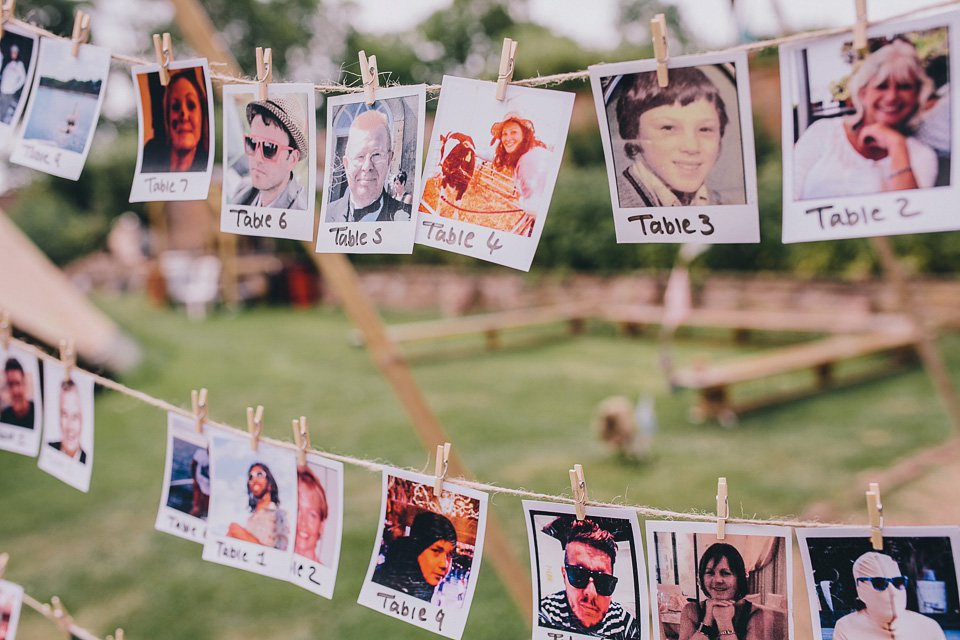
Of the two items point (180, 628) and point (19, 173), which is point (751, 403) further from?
point (19, 173)

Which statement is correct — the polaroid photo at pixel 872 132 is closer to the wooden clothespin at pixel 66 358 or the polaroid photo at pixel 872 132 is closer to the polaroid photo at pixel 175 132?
the polaroid photo at pixel 175 132

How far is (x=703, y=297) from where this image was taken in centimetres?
886

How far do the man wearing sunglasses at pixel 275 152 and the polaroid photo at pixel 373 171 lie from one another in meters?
0.05

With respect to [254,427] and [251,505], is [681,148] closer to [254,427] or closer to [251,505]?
[254,427]

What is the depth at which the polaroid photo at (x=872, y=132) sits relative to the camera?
0.75m

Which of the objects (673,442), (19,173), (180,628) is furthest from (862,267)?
(19,173)

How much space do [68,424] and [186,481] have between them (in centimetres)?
29

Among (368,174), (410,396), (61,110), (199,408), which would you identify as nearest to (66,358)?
(199,408)

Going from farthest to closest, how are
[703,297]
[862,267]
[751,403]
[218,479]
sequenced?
[703,297], [862,267], [751,403], [218,479]

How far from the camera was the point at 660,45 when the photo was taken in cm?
82

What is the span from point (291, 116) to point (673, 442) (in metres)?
3.88

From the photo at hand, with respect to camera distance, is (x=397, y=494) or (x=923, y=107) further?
(x=397, y=494)

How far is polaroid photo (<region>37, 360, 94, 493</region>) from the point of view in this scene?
127cm

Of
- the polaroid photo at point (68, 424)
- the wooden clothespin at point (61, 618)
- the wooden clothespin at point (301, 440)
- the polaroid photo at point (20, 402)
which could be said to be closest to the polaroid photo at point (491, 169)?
the wooden clothespin at point (301, 440)
